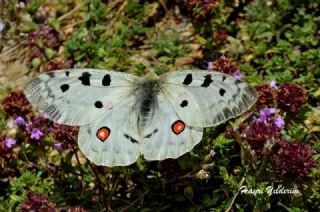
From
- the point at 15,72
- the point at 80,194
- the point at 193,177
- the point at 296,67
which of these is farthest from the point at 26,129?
the point at 296,67

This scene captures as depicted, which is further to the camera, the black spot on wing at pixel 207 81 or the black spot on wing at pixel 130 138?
the black spot on wing at pixel 130 138

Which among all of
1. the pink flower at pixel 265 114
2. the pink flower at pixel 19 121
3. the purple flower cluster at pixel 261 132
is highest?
the pink flower at pixel 265 114

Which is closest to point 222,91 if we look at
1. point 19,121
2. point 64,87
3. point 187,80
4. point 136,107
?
point 187,80

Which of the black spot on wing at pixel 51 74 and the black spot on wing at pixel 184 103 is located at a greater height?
the black spot on wing at pixel 51 74

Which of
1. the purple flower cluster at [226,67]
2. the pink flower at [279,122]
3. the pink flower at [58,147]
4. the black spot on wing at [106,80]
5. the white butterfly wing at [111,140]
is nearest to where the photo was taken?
the white butterfly wing at [111,140]

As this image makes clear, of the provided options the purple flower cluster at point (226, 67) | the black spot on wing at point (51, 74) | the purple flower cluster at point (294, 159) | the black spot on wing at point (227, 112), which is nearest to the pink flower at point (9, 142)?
the black spot on wing at point (51, 74)

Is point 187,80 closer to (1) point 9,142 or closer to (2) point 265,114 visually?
(2) point 265,114

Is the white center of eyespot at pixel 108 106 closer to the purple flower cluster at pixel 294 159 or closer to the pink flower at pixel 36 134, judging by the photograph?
the purple flower cluster at pixel 294 159
